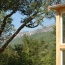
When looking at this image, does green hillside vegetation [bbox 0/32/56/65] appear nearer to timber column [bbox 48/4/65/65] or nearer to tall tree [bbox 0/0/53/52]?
tall tree [bbox 0/0/53/52]

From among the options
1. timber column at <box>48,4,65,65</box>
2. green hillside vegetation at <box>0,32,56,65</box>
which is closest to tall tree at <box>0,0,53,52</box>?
green hillside vegetation at <box>0,32,56,65</box>

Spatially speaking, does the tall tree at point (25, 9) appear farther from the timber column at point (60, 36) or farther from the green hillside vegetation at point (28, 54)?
the timber column at point (60, 36)

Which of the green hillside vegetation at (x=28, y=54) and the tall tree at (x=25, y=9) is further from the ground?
→ the tall tree at (x=25, y=9)

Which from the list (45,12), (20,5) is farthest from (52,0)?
(20,5)

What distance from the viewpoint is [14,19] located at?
1766 centimetres

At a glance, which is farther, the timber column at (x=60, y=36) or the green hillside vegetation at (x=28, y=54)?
the green hillside vegetation at (x=28, y=54)

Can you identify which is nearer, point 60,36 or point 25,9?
point 60,36

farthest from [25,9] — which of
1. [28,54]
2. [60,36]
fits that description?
[60,36]

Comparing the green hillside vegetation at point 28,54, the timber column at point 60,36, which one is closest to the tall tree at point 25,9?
the green hillside vegetation at point 28,54

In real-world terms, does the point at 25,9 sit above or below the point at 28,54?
above

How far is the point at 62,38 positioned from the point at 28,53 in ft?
31.6

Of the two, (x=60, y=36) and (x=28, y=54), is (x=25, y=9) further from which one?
(x=60, y=36)

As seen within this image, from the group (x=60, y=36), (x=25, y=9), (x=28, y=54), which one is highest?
(x=25, y=9)

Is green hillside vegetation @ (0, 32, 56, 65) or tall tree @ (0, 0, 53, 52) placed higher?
tall tree @ (0, 0, 53, 52)
